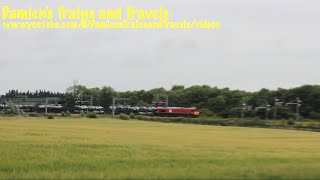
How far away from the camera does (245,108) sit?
10856cm

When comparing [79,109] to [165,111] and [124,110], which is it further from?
[165,111]

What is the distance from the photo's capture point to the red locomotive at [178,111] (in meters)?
109

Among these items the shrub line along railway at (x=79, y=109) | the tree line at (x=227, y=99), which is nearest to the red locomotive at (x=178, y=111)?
the shrub line along railway at (x=79, y=109)

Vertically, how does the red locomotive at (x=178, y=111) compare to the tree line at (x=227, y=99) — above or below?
below

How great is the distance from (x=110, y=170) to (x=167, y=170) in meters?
1.80

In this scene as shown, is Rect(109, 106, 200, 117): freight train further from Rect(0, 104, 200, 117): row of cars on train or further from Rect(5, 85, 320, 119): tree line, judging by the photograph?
Rect(5, 85, 320, 119): tree line

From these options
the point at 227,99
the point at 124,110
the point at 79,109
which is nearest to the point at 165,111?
the point at 227,99

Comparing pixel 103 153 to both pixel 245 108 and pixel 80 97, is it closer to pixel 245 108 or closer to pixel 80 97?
pixel 245 108

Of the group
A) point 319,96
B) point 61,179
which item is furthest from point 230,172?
point 319,96

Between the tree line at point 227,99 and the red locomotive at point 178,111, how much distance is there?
6.21 meters

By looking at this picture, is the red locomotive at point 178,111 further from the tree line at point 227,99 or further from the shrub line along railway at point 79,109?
the tree line at point 227,99

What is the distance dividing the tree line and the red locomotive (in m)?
6.21

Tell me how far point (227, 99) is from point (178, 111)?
52.4ft

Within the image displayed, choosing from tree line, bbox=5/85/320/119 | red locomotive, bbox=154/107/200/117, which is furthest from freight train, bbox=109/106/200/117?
tree line, bbox=5/85/320/119
